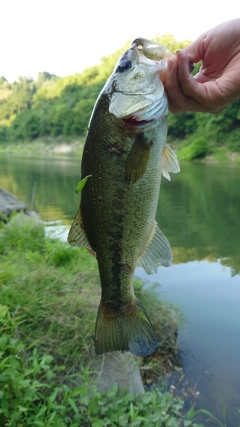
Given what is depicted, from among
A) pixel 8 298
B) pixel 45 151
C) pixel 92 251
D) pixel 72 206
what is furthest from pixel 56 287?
pixel 45 151

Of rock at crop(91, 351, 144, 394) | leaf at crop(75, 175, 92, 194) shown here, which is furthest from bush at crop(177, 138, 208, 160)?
leaf at crop(75, 175, 92, 194)

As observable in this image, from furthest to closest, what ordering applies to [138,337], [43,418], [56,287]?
[56,287]
[43,418]
[138,337]

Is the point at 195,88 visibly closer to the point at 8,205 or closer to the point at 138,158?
the point at 138,158

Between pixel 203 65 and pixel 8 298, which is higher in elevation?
pixel 203 65

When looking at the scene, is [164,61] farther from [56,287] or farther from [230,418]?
[230,418]

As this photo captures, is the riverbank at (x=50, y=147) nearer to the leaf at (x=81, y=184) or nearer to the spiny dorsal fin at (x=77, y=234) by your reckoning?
the spiny dorsal fin at (x=77, y=234)

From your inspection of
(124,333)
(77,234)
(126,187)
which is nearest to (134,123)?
(126,187)
